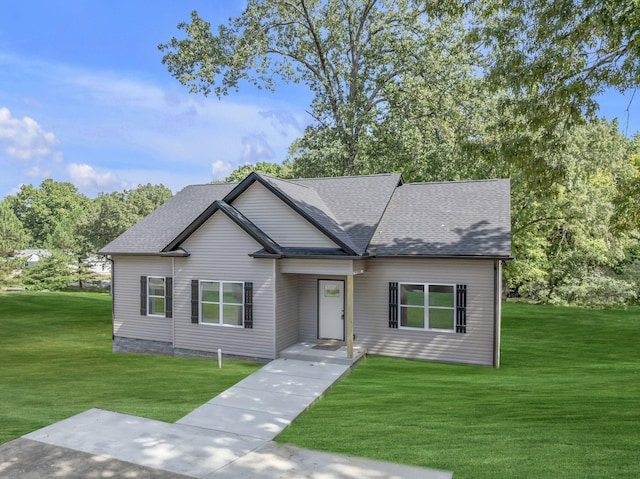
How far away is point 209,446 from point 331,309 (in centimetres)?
828

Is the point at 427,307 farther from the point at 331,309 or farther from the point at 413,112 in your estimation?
the point at 413,112

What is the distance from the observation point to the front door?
1543 centimetres

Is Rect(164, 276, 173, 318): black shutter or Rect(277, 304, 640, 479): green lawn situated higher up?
Rect(164, 276, 173, 318): black shutter

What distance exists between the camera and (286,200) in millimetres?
14609

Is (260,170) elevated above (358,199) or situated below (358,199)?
above

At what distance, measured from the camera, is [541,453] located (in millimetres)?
6758

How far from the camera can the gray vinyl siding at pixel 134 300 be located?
1658cm

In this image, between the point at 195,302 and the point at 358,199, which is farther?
the point at 358,199

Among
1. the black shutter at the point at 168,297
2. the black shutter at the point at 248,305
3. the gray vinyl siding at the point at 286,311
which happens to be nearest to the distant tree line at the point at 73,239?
the black shutter at the point at 168,297

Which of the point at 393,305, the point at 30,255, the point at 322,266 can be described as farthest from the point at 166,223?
the point at 30,255

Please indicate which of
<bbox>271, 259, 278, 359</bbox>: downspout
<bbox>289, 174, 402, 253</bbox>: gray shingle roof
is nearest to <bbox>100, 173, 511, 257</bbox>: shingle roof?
<bbox>289, 174, 402, 253</bbox>: gray shingle roof

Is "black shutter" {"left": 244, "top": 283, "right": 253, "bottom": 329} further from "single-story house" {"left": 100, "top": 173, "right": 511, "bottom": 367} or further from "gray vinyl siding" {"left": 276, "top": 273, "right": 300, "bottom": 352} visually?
"gray vinyl siding" {"left": 276, "top": 273, "right": 300, "bottom": 352}

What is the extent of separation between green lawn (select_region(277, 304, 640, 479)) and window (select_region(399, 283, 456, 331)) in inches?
49.8

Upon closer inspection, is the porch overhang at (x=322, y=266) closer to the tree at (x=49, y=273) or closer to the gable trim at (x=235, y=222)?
the gable trim at (x=235, y=222)
